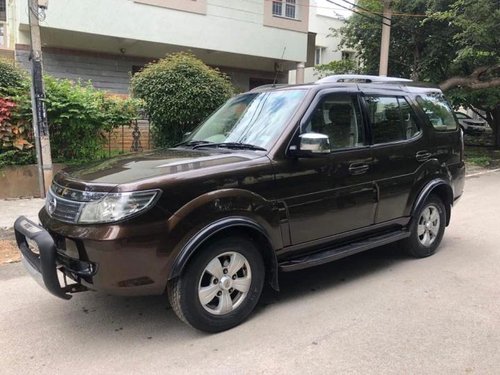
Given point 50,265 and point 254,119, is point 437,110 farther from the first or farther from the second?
point 50,265

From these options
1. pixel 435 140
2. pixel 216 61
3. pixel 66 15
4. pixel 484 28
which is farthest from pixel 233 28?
pixel 435 140

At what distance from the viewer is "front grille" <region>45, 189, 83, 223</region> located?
3520mm

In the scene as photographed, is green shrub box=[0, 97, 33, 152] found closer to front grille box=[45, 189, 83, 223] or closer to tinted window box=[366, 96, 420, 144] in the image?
front grille box=[45, 189, 83, 223]

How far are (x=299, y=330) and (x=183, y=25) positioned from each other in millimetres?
13344

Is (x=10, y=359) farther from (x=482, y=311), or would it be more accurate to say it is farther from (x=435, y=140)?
(x=435, y=140)

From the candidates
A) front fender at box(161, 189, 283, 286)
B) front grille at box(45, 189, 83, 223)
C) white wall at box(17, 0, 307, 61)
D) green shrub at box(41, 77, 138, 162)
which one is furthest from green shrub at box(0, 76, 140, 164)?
front fender at box(161, 189, 283, 286)

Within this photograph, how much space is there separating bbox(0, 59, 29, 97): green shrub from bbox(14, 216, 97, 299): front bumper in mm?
5817

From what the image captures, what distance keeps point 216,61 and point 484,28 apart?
8910mm

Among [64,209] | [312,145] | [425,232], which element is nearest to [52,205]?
[64,209]

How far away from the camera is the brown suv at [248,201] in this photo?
342cm

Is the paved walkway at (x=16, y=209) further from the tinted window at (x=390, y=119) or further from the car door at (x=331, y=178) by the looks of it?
the tinted window at (x=390, y=119)

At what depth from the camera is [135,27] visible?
14516 mm

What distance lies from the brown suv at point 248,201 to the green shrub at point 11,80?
5.16 metres

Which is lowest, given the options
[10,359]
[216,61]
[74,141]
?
[10,359]
